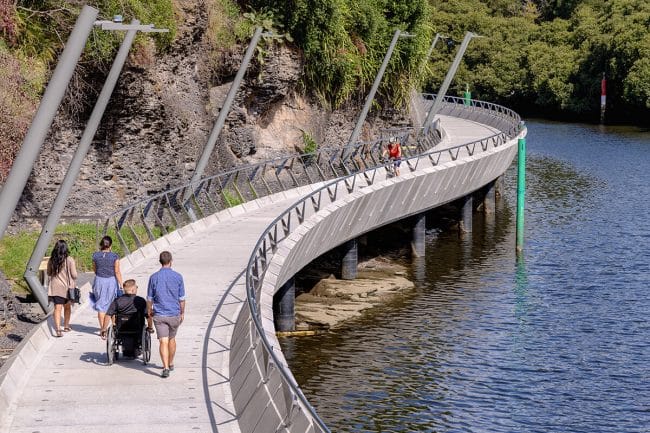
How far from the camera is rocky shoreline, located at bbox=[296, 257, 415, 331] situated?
3503cm

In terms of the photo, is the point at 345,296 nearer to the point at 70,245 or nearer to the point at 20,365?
the point at 70,245

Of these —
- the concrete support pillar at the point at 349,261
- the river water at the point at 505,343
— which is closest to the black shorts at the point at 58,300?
the river water at the point at 505,343

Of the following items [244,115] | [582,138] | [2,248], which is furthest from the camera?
[582,138]

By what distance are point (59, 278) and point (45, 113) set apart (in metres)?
5.84

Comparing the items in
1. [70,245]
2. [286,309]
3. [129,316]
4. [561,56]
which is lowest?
[286,309]

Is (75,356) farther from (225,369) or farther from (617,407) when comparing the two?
(617,407)

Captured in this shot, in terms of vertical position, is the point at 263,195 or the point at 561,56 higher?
the point at 263,195

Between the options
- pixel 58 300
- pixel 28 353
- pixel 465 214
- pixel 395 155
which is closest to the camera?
pixel 28 353

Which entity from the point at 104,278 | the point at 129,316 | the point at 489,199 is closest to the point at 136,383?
the point at 129,316

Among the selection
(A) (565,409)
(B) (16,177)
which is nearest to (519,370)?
(A) (565,409)

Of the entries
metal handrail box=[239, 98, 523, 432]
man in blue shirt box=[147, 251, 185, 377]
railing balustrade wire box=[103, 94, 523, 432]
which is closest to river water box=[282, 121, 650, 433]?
metal handrail box=[239, 98, 523, 432]

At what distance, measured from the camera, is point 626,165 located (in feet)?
244

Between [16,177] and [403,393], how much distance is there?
1357cm

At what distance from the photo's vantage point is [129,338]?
65.8ft
